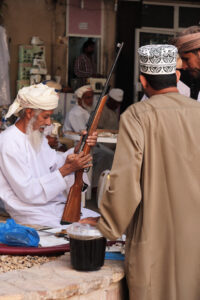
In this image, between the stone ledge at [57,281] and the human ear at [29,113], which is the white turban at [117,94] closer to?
the human ear at [29,113]

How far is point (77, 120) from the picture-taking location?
9461mm

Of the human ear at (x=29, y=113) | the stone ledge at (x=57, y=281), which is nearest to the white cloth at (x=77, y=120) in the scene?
the human ear at (x=29, y=113)

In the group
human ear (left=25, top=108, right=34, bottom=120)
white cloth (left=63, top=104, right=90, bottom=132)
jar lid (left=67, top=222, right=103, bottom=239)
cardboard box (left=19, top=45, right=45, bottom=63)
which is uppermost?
cardboard box (left=19, top=45, right=45, bottom=63)

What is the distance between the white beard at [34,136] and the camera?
445 centimetres

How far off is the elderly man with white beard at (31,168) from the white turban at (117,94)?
6.18 metres

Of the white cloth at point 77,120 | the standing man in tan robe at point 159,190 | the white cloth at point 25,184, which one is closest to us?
the standing man in tan robe at point 159,190

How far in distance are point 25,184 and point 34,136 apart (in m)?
0.46

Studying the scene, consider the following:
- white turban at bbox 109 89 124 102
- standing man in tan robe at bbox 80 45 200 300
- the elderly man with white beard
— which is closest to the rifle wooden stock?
the elderly man with white beard

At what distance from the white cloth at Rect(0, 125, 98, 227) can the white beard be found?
4 cm

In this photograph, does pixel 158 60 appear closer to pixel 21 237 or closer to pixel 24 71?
pixel 21 237

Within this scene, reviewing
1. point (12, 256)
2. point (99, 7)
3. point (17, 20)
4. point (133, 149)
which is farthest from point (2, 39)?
point (133, 149)

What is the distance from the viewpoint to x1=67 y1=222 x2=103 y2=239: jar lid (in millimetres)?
2979

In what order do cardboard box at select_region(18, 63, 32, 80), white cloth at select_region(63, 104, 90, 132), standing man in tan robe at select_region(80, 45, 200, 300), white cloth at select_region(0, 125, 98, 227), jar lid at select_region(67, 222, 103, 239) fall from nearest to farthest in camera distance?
standing man in tan robe at select_region(80, 45, 200, 300), jar lid at select_region(67, 222, 103, 239), white cloth at select_region(0, 125, 98, 227), white cloth at select_region(63, 104, 90, 132), cardboard box at select_region(18, 63, 32, 80)

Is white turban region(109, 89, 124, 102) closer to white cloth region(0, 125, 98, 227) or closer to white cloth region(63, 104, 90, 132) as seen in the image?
white cloth region(63, 104, 90, 132)
